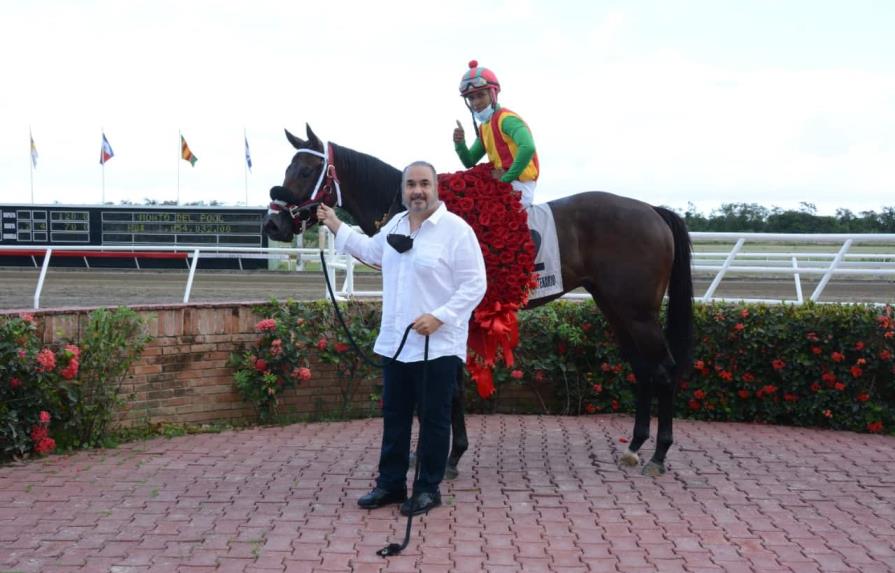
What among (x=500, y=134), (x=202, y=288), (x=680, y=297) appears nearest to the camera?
(x=500, y=134)

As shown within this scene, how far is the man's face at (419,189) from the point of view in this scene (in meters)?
4.30

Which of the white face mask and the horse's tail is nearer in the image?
the white face mask

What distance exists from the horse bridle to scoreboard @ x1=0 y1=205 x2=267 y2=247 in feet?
65.1

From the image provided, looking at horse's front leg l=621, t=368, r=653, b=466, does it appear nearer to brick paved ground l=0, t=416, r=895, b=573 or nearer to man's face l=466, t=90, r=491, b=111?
brick paved ground l=0, t=416, r=895, b=573

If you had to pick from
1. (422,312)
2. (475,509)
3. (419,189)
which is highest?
(419,189)

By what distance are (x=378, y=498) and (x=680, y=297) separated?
2.52 metres

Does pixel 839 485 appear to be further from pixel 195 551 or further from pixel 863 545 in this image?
pixel 195 551

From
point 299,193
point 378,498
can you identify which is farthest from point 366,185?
point 378,498

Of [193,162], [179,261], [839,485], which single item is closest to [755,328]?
[839,485]

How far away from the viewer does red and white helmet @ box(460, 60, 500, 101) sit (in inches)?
213

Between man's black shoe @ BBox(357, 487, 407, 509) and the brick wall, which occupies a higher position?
the brick wall

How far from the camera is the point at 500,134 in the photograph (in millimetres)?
5504

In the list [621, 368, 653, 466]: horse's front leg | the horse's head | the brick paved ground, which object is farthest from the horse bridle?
[621, 368, 653, 466]: horse's front leg

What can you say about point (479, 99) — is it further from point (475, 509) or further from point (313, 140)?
point (475, 509)
